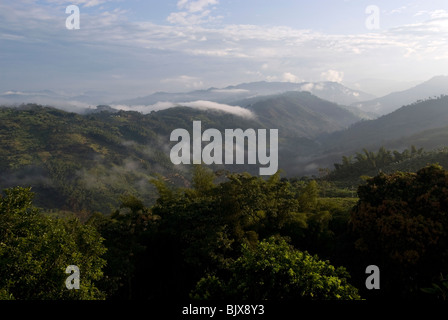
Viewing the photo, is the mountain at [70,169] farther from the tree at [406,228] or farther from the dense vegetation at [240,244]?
the tree at [406,228]

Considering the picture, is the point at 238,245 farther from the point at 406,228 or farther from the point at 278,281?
the point at 406,228

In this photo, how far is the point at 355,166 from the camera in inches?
1959

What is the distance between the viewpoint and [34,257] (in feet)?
31.5

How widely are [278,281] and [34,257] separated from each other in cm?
739

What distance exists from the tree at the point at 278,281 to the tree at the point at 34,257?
3917 millimetres

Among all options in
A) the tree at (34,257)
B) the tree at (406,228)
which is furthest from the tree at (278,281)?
the tree at (406,228)

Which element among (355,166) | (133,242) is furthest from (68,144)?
(133,242)

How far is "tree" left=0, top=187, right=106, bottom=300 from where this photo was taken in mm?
9070

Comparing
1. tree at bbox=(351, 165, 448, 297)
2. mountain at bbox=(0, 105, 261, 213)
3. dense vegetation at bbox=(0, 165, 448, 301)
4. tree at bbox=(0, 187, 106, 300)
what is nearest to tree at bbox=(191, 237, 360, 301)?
dense vegetation at bbox=(0, 165, 448, 301)

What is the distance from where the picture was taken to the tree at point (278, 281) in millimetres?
8625

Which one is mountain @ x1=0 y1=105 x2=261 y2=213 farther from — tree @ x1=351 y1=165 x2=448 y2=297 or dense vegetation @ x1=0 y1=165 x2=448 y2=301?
tree @ x1=351 y1=165 x2=448 y2=297

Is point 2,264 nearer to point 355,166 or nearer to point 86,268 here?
point 86,268
